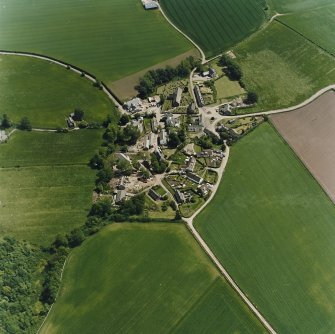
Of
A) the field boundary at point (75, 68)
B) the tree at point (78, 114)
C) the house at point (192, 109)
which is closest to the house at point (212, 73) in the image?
the house at point (192, 109)

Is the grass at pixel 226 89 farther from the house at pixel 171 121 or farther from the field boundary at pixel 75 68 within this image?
the field boundary at pixel 75 68

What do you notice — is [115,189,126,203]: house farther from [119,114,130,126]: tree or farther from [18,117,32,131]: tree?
[18,117,32,131]: tree

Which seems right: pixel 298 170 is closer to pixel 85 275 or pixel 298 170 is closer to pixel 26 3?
pixel 85 275

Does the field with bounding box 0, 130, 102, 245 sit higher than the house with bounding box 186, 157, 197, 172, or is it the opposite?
the house with bounding box 186, 157, 197, 172

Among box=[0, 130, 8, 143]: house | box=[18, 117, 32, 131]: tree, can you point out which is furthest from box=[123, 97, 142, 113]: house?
box=[0, 130, 8, 143]: house

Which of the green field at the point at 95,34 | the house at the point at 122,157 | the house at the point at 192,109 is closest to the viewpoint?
the house at the point at 122,157

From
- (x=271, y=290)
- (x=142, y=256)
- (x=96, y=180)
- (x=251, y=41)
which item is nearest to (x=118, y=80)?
(x=96, y=180)

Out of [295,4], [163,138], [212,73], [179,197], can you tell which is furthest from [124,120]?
[295,4]
